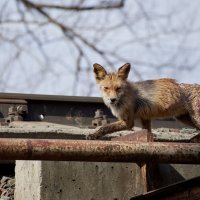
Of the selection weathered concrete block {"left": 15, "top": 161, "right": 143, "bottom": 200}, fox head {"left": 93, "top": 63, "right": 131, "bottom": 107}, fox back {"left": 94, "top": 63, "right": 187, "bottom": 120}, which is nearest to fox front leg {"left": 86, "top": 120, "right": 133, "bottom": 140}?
fox back {"left": 94, "top": 63, "right": 187, "bottom": 120}

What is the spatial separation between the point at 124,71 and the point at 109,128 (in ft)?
3.52

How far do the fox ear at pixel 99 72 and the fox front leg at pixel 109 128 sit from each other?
2.58ft

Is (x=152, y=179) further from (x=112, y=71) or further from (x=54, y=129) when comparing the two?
(x=112, y=71)

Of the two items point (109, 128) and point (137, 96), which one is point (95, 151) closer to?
point (109, 128)

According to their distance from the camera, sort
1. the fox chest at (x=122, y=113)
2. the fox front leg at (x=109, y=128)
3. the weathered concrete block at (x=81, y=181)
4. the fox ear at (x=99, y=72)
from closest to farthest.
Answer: the weathered concrete block at (x=81, y=181) < the fox front leg at (x=109, y=128) < the fox chest at (x=122, y=113) < the fox ear at (x=99, y=72)

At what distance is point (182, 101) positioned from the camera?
6656 mm

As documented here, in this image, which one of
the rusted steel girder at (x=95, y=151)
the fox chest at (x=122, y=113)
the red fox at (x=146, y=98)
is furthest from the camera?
the red fox at (x=146, y=98)

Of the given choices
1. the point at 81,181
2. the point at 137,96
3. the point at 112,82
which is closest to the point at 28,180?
the point at 81,181

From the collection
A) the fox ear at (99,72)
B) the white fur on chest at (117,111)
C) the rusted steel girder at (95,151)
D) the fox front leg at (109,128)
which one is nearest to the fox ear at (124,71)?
the fox ear at (99,72)

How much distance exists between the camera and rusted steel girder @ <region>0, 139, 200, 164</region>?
125 inches

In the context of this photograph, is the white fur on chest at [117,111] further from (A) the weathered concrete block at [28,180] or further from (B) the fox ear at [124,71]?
(A) the weathered concrete block at [28,180]

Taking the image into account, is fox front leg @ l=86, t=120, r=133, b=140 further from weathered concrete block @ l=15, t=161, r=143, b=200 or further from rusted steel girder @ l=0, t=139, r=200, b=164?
rusted steel girder @ l=0, t=139, r=200, b=164

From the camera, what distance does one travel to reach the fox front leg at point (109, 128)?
566cm

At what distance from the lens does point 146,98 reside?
6594 millimetres
